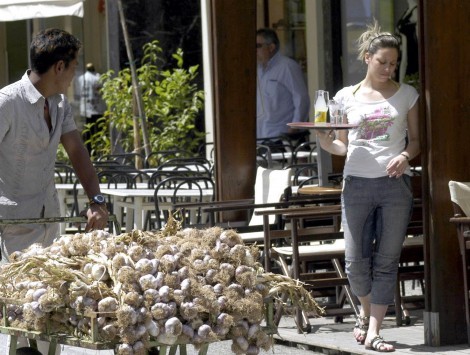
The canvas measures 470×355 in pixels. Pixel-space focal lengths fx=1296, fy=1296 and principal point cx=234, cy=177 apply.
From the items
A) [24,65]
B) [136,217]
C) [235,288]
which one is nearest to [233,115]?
[136,217]

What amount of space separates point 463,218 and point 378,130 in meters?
0.77

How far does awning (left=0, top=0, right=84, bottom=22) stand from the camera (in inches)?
618

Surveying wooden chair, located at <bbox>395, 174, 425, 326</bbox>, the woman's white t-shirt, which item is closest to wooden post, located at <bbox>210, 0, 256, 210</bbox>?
wooden chair, located at <bbox>395, 174, 425, 326</bbox>

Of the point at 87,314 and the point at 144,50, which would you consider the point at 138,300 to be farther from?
the point at 144,50

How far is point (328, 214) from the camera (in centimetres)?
901

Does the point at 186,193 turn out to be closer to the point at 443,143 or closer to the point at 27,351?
the point at 443,143


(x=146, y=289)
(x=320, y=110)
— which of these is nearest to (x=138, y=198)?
(x=320, y=110)

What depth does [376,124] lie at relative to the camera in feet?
25.8

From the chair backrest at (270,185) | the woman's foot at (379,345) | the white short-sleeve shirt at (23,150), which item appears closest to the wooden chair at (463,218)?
the woman's foot at (379,345)

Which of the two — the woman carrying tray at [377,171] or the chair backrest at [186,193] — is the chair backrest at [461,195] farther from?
the chair backrest at [186,193]

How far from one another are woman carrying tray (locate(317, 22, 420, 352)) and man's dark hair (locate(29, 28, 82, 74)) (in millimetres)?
Answer: 2353

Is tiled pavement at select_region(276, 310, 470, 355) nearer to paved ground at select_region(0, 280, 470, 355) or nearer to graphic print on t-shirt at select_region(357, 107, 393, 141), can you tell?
paved ground at select_region(0, 280, 470, 355)

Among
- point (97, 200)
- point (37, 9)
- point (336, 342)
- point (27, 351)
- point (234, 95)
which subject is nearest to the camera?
point (27, 351)

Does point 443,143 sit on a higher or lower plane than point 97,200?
higher
